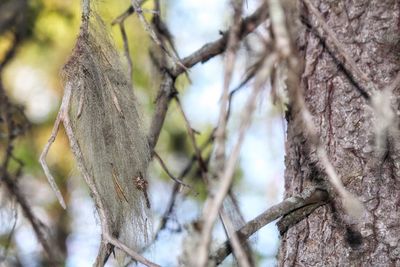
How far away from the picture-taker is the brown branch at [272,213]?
4.90 ft

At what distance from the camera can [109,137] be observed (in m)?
1.70

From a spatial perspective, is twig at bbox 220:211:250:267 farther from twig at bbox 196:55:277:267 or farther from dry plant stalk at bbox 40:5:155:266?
dry plant stalk at bbox 40:5:155:266

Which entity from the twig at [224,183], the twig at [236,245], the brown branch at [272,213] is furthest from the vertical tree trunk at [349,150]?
the twig at [224,183]

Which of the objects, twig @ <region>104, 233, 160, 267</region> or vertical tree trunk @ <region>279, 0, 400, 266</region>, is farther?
vertical tree trunk @ <region>279, 0, 400, 266</region>

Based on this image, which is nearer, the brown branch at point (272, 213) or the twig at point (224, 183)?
the twig at point (224, 183)

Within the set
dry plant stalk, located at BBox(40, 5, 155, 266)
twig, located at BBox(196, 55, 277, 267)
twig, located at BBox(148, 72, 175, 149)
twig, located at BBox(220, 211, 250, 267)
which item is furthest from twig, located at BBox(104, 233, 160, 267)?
twig, located at BBox(148, 72, 175, 149)

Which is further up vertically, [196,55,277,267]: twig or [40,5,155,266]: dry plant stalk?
[40,5,155,266]: dry plant stalk

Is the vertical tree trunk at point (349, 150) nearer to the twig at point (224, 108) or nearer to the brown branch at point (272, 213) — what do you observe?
the brown branch at point (272, 213)

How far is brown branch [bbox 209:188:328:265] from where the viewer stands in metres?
1.49

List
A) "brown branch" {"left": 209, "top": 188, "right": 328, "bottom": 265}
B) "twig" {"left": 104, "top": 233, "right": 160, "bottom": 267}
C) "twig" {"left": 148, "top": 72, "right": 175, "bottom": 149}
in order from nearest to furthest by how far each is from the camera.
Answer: "twig" {"left": 104, "top": 233, "right": 160, "bottom": 267}, "brown branch" {"left": 209, "top": 188, "right": 328, "bottom": 265}, "twig" {"left": 148, "top": 72, "right": 175, "bottom": 149}

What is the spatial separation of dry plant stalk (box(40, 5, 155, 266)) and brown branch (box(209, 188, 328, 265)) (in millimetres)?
224

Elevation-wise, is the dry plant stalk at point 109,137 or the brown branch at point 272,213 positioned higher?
the dry plant stalk at point 109,137

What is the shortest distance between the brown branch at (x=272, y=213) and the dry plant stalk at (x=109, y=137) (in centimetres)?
22

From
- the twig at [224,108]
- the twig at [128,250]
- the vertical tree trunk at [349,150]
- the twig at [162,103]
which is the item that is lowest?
the twig at [224,108]
